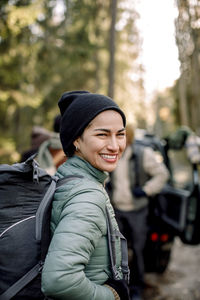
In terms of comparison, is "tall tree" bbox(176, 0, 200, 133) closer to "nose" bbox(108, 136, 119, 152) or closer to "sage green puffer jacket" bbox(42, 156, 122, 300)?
"nose" bbox(108, 136, 119, 152)

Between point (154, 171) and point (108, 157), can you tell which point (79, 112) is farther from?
point (154, 171)

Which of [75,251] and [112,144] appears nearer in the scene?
[75,251]

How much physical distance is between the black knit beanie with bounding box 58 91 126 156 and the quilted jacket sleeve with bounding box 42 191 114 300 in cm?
39

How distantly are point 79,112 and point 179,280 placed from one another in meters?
4.99

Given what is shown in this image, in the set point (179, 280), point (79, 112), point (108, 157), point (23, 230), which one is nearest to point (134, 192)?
point (179, 280)

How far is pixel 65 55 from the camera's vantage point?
37.0 ft

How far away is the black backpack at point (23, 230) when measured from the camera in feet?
4.94

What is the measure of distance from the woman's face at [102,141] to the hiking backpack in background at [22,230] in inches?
11.8

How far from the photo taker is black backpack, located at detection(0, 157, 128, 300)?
151cm

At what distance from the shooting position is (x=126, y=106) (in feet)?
57.1

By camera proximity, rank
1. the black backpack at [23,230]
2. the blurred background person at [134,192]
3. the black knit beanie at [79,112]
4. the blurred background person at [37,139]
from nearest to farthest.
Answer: the black backpack at [23,230] < the black knit beanie at [79,112] < the blurred background person at [37,139] < the blurred background person at [134,192]

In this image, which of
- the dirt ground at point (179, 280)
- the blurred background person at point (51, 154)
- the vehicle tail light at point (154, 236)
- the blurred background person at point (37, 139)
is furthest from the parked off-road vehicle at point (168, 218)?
the blurred background person at point (51, 154)

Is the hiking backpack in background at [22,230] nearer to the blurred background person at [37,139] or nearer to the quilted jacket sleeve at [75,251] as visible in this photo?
the quilted jacket sleeve at [75,251]

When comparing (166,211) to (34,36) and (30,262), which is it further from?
(34,36)
